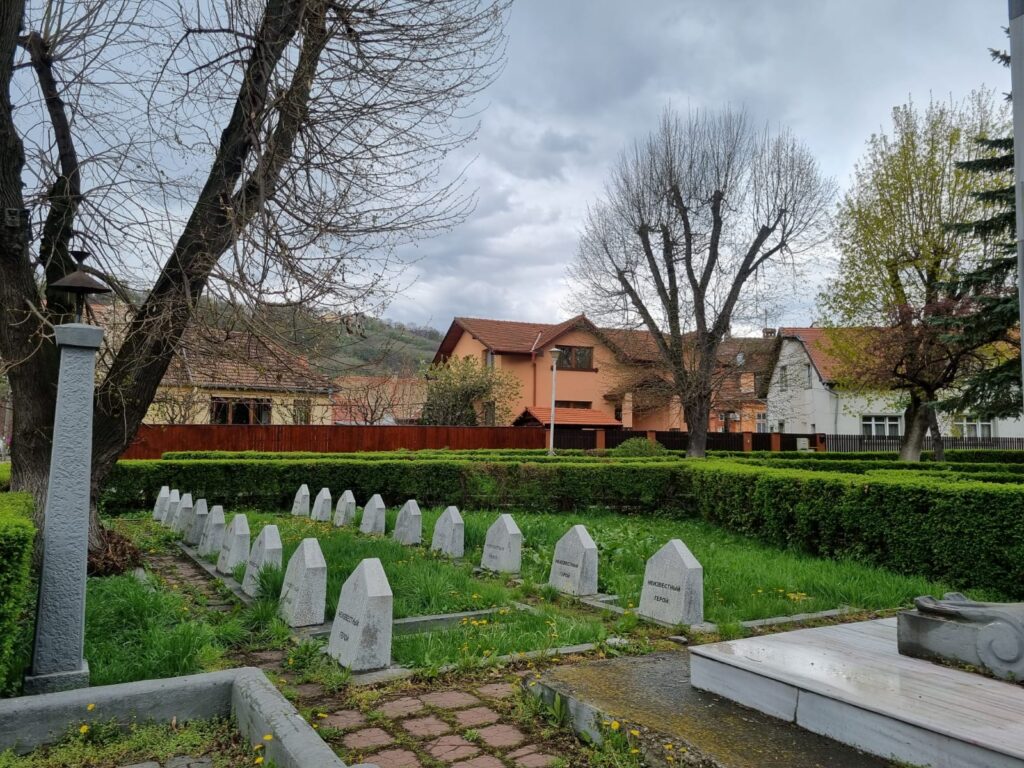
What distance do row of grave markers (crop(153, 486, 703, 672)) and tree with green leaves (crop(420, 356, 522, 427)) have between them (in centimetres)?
2387

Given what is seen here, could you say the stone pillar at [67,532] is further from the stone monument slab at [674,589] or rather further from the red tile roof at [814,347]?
the red tile roof at [814,347]

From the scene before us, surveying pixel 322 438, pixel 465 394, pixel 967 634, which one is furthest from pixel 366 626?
pixel 465 394

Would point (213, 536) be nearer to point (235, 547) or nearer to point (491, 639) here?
point (235, 547)

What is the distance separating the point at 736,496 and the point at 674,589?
5902 mm

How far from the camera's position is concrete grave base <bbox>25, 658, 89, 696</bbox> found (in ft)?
14.4

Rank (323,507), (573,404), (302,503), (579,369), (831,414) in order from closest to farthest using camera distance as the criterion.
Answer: (323,507) → (302,503) → (573,404) → (579,369) → (831,414)

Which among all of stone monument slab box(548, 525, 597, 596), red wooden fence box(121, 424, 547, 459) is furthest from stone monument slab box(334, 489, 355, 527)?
red wooden fence box(121, 424, 547, 459)

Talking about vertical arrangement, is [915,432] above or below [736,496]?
above

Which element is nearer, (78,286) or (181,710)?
(181,710)

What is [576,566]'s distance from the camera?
302 inches

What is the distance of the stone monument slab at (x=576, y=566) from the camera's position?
24.9 ft

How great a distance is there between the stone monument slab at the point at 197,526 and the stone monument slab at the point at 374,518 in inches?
94.8

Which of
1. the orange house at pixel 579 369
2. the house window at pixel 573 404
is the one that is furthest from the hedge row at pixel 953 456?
the house window at pixel 573 404

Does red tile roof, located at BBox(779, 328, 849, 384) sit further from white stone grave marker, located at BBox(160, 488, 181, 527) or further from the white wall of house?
white stone grave marker, located at BBox(160, 488, 181, 527)
